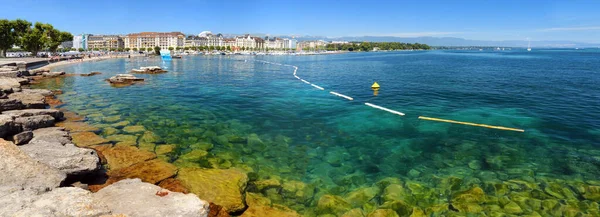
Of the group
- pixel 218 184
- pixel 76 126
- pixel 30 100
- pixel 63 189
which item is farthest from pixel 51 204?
pixel 30 100

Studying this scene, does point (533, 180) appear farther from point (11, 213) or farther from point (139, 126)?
point (139, 126)

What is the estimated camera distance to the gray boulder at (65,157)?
11.1m

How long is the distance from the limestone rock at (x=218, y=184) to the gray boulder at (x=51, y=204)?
3.69 metres

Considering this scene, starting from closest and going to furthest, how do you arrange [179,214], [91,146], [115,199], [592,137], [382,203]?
[179,214]
[115,199]
[382,203]
[91,146]
[592,137]

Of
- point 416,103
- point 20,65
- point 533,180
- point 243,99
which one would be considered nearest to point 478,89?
point 416,103

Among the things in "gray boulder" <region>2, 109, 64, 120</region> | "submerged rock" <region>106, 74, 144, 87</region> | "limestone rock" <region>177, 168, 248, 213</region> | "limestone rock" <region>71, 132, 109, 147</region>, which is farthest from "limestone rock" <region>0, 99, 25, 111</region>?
"submerged rock" <region>106, 74, 144, 87</region>

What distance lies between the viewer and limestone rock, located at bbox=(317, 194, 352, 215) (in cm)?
1065

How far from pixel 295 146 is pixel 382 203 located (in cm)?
660

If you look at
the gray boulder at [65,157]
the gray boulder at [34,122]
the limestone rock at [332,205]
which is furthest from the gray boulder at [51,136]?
the limestone rock at [332,205]

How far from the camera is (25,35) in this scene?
86.0m

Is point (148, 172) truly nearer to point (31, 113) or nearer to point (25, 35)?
point (31, 113)

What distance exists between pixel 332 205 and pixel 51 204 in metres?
7.36

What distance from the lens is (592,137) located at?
1878cm

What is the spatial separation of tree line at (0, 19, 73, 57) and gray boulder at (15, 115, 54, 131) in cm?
8553
